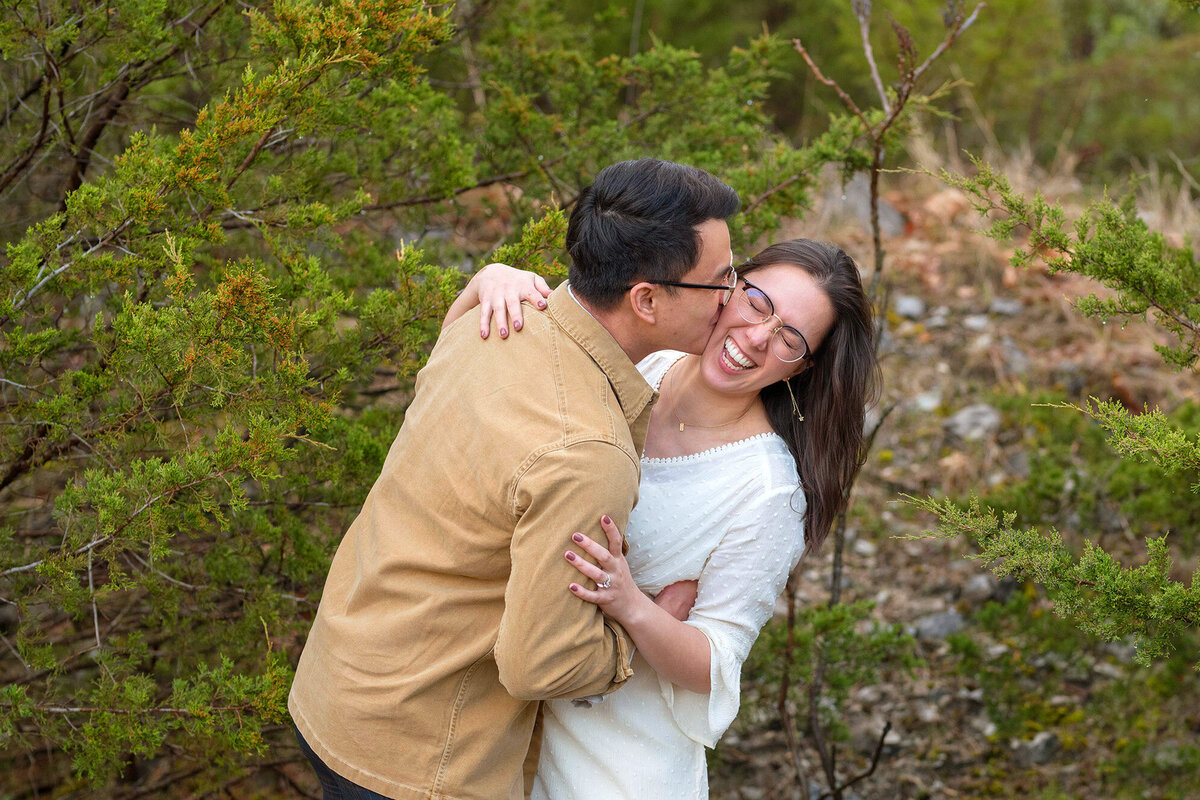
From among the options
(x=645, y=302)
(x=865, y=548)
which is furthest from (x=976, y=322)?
(x=645, y=302)

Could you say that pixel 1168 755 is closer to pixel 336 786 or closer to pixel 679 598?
pixel 679 598

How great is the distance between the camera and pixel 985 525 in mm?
2520

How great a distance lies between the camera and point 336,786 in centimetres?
224

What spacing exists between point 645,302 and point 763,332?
55 centimetres

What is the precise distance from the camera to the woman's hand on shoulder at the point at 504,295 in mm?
2197

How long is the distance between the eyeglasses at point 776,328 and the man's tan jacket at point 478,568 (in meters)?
0.56

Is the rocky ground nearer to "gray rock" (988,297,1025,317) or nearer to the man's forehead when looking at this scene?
"gray rock" (988,297,1025,317)

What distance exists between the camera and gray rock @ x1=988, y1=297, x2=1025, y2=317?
22.6ft

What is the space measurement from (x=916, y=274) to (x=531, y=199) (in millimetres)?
3898

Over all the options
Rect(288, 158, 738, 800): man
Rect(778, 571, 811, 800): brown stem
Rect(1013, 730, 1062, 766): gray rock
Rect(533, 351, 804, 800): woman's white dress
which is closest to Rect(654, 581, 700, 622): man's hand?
Rect(533, 351, 804, 800): woman's white dress

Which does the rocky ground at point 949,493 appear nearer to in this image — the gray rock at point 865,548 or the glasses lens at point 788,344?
the gray rock at point 865,548

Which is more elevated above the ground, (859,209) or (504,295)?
(504,295)

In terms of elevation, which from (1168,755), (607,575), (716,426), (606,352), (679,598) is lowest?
(1168,755)

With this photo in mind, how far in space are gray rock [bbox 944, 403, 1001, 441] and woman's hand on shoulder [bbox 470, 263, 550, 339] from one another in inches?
168
